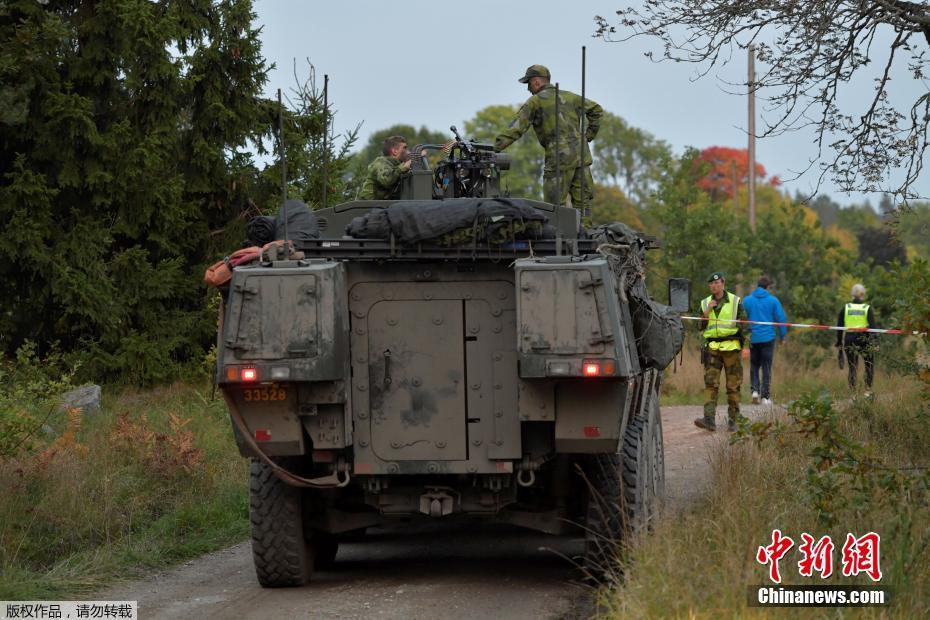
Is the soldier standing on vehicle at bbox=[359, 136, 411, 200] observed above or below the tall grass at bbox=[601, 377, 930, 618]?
above

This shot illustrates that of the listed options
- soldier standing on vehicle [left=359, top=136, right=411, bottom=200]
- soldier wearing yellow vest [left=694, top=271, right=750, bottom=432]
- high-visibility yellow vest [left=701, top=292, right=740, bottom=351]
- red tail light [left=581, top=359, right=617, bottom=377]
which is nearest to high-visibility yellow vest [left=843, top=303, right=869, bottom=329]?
soldier wearing yellow vest [left=694, top=271, right=750, bottom=432]

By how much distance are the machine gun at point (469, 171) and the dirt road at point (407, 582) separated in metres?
2.60

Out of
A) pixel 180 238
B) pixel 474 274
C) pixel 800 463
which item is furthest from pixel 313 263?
pixel 180 238

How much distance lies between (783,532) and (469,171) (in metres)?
3.94

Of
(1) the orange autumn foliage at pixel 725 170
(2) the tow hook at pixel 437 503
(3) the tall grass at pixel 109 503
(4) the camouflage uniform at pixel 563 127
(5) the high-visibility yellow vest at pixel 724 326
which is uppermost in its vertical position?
(1) the orange autumn foliage at pixel 725 170

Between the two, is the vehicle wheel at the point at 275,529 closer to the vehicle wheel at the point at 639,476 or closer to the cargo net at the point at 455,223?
the cargo net at the point at 455,223

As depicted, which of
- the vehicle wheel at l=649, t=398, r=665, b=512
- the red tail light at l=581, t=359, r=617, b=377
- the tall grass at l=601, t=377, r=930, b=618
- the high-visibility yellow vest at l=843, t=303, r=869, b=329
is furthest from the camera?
the high-visibility yellow vest at l=843, t=303, r=869, b=329

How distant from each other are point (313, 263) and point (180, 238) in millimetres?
9430

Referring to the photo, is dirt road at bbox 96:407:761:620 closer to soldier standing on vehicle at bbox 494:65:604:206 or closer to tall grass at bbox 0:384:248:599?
tall grass at bbox 0:384:248:599

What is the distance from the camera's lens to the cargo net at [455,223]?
806cm

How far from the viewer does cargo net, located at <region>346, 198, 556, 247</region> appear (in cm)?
806

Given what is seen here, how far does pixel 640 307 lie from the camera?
28.9 ft

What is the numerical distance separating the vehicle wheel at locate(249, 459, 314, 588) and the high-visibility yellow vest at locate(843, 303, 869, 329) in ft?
40.4

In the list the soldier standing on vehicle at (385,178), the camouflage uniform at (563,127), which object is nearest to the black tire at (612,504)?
the soldier standing on vehicle at (385,178)
